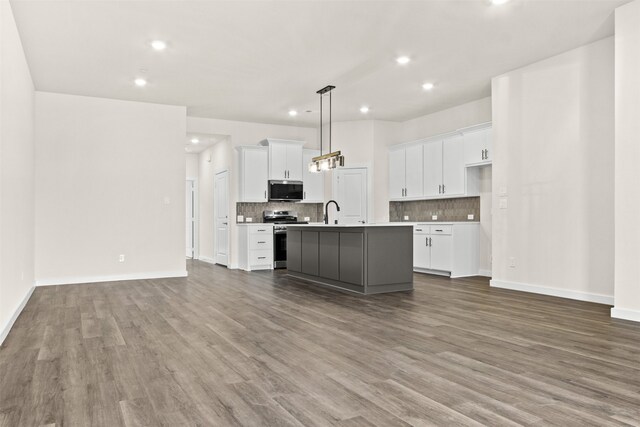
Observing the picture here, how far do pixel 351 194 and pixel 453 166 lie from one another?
217 cm

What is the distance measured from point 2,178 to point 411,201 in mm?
6830

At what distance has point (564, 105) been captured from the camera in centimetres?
532

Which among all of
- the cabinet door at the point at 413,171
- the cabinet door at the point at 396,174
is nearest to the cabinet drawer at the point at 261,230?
the cabinet door at the point at 396,174

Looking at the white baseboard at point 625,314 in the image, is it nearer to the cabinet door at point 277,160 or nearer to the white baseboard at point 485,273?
the white baseboard at point 485,273

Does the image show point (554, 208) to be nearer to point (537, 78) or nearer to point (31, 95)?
point (537, 78)

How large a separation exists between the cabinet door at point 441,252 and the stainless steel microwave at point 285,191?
293 cm

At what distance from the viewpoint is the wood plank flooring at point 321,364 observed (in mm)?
2139

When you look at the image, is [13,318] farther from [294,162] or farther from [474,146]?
[474,146]

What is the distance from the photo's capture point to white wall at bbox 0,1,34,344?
3.62 m

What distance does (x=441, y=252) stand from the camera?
7.32 metres

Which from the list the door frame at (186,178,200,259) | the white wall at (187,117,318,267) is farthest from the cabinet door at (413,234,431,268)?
the door frame at (186,178,200,259)

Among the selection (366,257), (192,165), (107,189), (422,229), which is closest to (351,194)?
(422,229)

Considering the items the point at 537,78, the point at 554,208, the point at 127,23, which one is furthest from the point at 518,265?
the point at 127,23

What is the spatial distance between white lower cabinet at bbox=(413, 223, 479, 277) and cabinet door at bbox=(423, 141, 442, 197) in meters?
0.70
